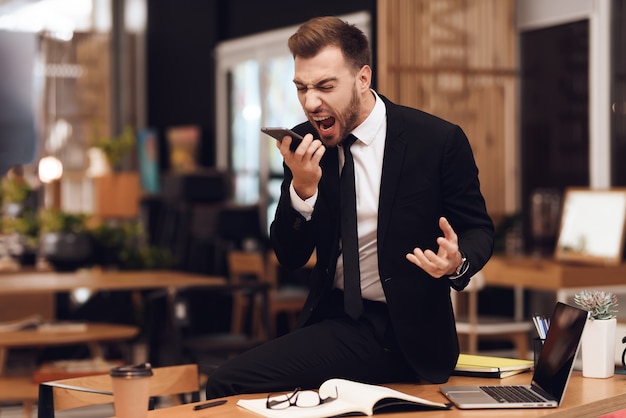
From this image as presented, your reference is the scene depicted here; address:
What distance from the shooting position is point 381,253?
264cm

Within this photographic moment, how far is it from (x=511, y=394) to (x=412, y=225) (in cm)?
51

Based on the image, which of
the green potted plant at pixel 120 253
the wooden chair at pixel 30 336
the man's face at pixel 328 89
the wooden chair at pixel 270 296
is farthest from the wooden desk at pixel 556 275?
the man's face at pixel 328 89

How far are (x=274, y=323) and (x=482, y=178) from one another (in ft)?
6.67

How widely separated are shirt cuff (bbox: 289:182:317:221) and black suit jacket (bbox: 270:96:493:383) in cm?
1

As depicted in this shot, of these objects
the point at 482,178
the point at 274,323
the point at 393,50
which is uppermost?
the point at 393,50

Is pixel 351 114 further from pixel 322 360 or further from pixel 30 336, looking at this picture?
pixel 30 336

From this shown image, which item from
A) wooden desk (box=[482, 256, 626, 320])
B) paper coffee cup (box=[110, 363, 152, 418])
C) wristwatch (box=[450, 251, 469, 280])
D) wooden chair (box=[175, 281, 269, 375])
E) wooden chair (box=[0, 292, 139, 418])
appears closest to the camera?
paper coffee cup (box=[110, 363, 152, 418])

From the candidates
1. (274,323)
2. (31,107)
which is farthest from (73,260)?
(31,107)

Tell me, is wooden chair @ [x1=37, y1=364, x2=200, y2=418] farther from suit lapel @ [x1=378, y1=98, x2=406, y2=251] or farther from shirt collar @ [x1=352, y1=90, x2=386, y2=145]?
shirt collar @ [x1=352, y1=90, x2=386, y2=145]

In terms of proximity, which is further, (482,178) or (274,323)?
(274,323)

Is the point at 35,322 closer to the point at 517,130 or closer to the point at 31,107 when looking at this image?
the point at 517,130

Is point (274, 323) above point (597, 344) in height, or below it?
below

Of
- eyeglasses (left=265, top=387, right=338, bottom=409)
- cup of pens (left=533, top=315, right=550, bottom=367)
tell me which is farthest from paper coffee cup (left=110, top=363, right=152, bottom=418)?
cup of pens (left=533, top=315, right=550, bottom=367)

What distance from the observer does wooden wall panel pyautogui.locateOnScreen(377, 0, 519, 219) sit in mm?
7176
